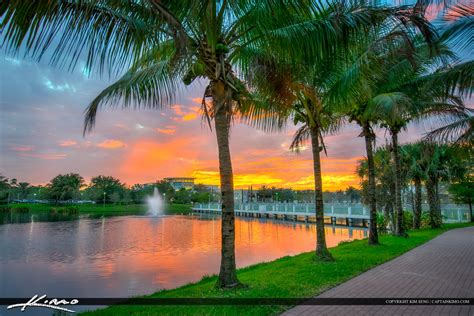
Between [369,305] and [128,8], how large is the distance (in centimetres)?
580

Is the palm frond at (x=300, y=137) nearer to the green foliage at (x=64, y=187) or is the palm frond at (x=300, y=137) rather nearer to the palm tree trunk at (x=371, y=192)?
the palm tree trunk at (x=371, y=192)

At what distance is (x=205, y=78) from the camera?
23.1 ft

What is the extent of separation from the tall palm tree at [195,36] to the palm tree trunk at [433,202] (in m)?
20.0

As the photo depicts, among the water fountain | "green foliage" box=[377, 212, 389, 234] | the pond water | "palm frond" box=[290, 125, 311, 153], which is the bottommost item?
the pond water

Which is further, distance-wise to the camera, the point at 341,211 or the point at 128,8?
the point at 341,211

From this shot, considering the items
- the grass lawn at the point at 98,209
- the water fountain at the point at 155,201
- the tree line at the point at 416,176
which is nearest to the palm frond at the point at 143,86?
the tree line at the point at 416,176

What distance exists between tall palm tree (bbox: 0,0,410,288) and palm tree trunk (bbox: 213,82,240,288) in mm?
18

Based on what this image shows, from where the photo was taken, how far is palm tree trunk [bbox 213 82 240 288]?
6254 mm

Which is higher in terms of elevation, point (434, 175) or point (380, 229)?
point (434, 175)

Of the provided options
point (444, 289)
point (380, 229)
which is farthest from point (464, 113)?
point (380, 229)

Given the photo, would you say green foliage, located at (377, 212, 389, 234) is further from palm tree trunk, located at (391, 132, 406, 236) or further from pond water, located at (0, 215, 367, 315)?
palm tree trunk, located at (391, 132, 406, 236)

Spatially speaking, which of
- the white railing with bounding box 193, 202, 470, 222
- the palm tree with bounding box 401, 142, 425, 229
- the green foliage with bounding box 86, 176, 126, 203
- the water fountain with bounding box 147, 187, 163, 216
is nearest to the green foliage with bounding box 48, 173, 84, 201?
the green foliage with bounding box 86, 176, 126, 203

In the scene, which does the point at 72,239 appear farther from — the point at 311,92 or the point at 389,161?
the point at 389,161

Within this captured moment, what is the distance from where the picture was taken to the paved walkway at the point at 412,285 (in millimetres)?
5164
